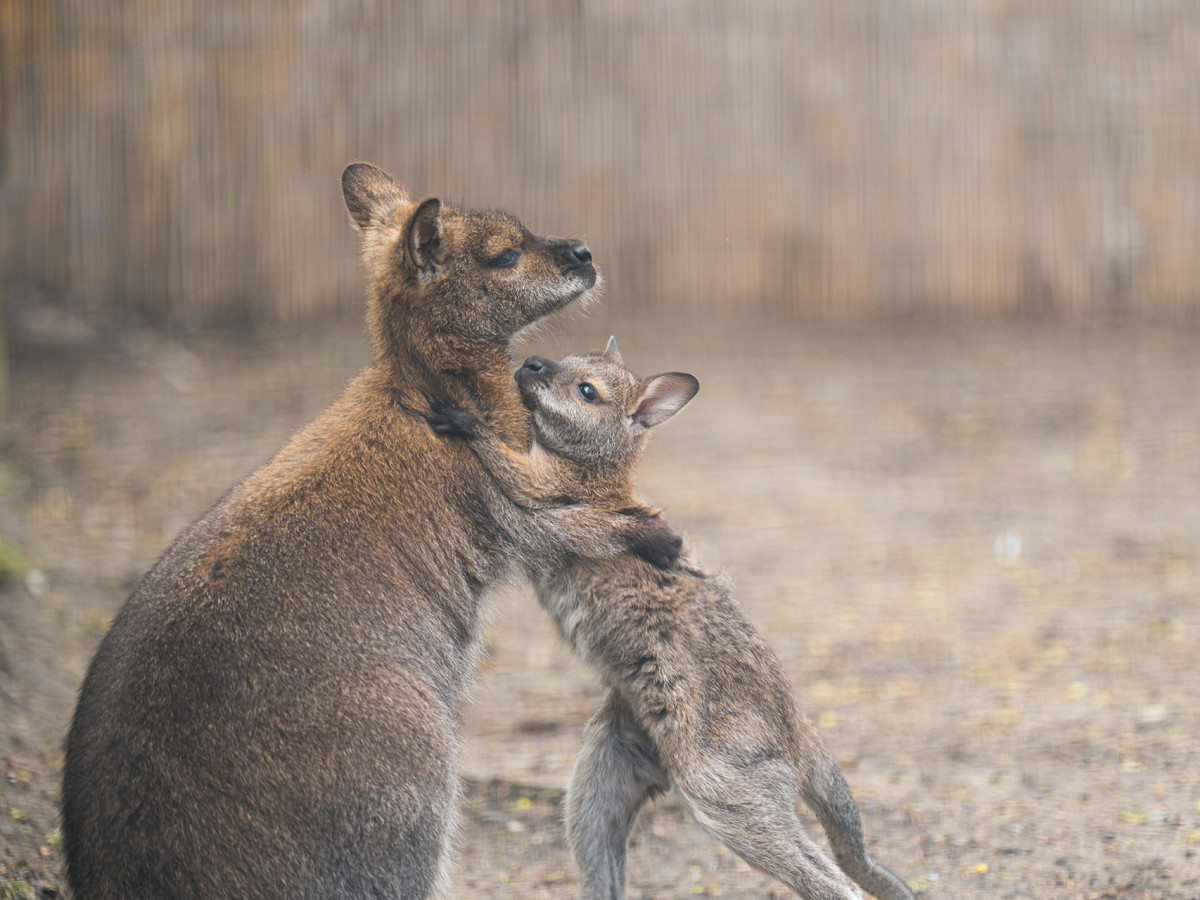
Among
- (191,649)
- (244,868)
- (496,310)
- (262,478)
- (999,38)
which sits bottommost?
(244,868)

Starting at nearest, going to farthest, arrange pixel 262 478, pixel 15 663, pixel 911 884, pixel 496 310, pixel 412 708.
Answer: pixel 412 708, pixel 262 478, pixel 496 310, pixel 911 884, pixel 15 663

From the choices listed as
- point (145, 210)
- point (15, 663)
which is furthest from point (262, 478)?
point (145, 210)

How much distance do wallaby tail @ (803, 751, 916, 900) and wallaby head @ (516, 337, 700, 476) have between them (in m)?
1.18

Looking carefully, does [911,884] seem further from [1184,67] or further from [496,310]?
[1184,67]

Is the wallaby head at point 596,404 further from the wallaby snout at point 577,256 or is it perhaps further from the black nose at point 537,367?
the wallaby snout at point 577,256

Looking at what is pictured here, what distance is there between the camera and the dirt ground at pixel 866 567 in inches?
188

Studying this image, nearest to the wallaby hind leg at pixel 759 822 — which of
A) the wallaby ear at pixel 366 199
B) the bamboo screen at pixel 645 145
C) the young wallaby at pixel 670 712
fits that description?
the young wallaby at pixel 670 712

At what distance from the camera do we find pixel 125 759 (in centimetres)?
311

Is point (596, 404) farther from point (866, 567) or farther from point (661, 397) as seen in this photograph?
point (866, 567)

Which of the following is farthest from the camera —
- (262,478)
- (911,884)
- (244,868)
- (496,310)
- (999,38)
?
(999,38)

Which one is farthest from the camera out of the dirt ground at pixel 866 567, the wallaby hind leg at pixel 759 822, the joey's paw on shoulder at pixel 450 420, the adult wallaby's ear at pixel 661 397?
the dirt ground at pixel 866 567

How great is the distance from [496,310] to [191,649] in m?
1.44

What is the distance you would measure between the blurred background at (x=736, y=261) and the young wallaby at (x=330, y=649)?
2947 mm

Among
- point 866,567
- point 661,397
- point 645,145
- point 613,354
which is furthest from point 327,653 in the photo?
point 645,145
